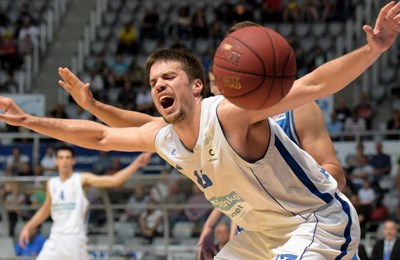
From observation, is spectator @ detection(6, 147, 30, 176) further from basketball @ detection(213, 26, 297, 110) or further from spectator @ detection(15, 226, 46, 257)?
basketball @ detection(213, 26, 297, 110)

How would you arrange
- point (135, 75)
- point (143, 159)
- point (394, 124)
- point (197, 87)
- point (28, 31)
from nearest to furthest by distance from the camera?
point (197, 87) → point (143, 159) → point (394, 124) → point (135, 75) → point (28, 31)

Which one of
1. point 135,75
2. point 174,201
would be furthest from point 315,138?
point 135,75

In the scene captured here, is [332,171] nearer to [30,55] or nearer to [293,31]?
[293,31]

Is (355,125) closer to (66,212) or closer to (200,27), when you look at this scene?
(200,27)

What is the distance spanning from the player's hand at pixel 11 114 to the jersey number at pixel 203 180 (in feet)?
3.30

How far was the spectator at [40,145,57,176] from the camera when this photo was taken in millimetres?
15758

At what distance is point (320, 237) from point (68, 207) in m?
6.34

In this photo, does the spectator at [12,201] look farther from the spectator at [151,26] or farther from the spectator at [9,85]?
the spectator at [151,26]

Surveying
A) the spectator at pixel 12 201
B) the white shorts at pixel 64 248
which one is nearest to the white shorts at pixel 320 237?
the white shorts at pixel 64 248

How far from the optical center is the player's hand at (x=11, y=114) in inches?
196

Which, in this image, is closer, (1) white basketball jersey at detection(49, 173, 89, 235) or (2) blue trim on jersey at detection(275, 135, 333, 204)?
(2) blue trim on jersey at detection(275, 135, 333, 204)

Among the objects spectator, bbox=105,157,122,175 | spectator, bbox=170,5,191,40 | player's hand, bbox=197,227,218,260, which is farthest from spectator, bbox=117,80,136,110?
player's hand, bbox=197,227,218,260

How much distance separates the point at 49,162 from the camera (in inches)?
631

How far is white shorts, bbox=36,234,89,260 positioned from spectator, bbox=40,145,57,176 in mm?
5206
